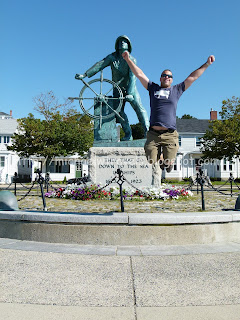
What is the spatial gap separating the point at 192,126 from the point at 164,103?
42458mm

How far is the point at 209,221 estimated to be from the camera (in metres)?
5.14

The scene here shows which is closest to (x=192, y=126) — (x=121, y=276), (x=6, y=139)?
(x=6, y=139)

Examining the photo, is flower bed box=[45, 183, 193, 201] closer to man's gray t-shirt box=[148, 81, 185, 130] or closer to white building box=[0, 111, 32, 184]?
man's gray t-shirt box=[148, 81, 185, 130]

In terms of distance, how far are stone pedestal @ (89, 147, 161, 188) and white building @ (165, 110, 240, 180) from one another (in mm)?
29247

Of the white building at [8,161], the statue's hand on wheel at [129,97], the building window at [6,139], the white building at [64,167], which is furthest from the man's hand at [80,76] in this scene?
the building window at [6,139]

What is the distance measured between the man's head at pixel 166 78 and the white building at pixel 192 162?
3567 centimetres

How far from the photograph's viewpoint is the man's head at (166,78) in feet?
15.1

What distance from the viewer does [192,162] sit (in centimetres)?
4266

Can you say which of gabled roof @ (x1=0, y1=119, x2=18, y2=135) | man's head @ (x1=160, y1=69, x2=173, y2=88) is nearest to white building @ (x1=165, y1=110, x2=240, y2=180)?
gabled roof @ (x1=0, y1=119, x2=18, y2=135)

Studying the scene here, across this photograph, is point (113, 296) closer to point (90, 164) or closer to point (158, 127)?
point (158, 127)

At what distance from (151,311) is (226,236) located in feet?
10.4

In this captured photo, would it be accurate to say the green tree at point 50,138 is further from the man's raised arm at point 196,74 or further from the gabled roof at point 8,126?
the man's raised arm at point 196,74

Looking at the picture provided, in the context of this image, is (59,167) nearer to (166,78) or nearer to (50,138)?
(50,138)

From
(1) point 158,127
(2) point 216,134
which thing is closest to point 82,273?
(1) point 158,127
